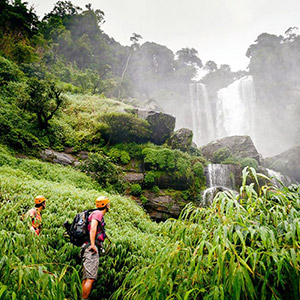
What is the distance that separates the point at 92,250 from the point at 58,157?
873cm

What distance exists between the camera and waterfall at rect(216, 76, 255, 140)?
32.1 meters

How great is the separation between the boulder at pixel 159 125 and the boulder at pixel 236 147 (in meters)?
5.68

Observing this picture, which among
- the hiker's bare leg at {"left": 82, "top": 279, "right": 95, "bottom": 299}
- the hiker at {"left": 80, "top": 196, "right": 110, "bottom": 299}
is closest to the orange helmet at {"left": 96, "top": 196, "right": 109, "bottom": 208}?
the hiker at {"left": 80, "top": 196, "right": 110, "bottom": 299}

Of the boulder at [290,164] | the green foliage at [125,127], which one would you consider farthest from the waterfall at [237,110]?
the green foliage at [125,127]

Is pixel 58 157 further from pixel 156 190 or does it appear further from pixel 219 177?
pixel 219 177

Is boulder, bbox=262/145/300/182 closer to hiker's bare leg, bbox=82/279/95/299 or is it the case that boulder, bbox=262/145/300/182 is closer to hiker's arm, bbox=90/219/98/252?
hiker's arm, bbox=90/219/98/252

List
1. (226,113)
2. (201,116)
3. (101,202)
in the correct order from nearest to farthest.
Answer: (101,202)
(226,113)
(201,116)

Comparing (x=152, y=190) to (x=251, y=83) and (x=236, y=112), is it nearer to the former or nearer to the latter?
(x=236, y=112)

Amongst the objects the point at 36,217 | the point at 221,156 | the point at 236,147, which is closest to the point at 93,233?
the point at 36,217

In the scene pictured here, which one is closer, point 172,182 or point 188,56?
point 172,182

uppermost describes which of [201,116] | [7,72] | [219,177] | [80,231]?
[201,116]

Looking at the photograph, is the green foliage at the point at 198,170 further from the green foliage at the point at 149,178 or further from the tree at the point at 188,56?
the tree at the point at 188,56

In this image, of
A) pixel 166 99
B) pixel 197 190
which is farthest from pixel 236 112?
pixel 197 190

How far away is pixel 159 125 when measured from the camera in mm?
14445
